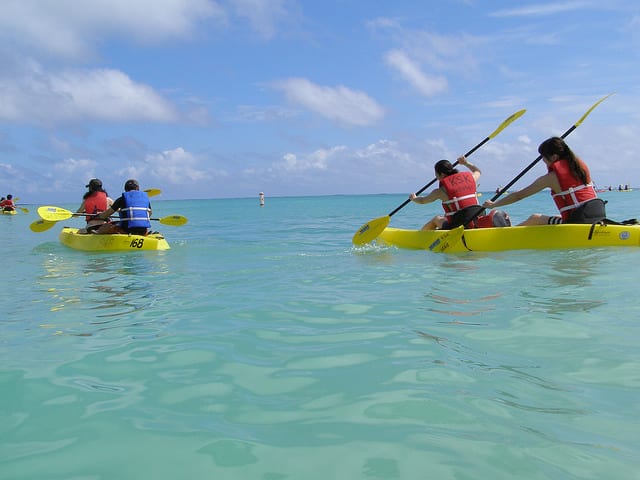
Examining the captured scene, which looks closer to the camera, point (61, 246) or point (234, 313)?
point (234, 313)

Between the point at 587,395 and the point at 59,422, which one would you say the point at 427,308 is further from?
the point at 59,422

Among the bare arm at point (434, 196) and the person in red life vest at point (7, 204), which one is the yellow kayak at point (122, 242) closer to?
the bare arm at point (434, 196)

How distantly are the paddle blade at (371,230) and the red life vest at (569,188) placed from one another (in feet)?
10.9

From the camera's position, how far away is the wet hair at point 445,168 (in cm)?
931

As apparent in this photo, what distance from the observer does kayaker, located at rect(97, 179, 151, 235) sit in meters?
11.4

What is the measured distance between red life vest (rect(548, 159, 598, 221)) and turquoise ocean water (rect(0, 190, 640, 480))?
2234 mm

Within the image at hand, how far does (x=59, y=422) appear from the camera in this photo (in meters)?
2.68

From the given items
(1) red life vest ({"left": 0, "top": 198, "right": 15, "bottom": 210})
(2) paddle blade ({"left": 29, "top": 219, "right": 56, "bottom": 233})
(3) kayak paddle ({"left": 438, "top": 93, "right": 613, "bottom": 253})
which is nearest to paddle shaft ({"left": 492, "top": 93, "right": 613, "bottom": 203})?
(3) kayak paddle ({"left": 438, "top": 93, "right": 613, "bottom": 253})

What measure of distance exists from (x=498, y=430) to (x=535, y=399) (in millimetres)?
425

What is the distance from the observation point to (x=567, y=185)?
322 inches

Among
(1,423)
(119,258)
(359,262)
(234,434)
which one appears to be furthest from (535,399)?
(119,258)

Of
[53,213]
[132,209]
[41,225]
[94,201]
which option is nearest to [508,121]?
[132,209]

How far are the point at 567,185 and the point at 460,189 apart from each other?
1.68m

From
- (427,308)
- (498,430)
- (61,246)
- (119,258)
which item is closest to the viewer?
(498,430)
